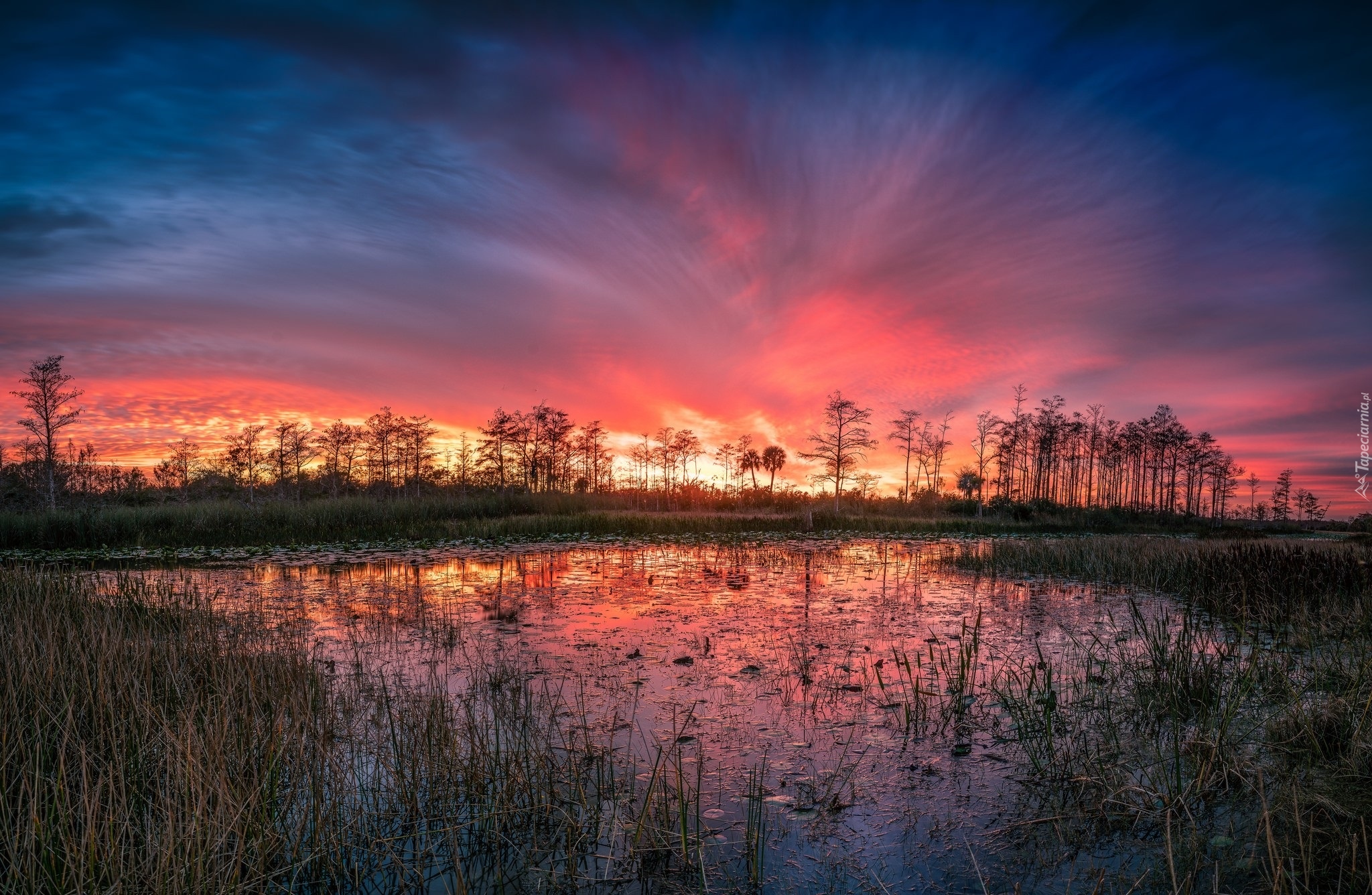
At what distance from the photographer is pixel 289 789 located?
4.37 meters

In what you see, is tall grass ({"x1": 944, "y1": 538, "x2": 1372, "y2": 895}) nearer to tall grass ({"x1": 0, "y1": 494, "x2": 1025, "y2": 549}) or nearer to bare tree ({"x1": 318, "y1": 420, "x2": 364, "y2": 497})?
tall grass ({"x1": 0, "y1": 494, "x2": 1025, "y2": 549})

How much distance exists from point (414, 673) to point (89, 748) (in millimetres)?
3205

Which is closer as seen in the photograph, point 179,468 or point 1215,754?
point 1215,754

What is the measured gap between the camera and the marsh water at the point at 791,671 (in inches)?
160

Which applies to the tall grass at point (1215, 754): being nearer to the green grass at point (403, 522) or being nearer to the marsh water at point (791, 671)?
the marsh water at point (791, 671)

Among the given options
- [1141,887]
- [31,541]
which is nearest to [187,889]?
[1141,887]

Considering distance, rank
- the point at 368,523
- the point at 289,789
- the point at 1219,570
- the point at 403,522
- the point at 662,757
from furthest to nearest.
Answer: the point at 403,522
the point at 368,523
the point at 1219,570
the point at 662,757
the point at 289,789

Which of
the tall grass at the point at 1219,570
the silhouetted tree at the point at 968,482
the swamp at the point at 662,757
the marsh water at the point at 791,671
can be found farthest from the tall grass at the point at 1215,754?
the silhouetted tree at the point at 968,482

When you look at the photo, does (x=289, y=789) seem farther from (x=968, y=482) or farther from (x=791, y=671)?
(x=968, y=482)

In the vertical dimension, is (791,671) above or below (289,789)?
below

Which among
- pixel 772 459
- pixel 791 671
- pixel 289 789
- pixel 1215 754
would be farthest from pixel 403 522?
pixel 772 459

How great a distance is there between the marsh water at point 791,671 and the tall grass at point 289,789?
0.33m

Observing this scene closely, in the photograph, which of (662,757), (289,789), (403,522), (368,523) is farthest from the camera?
(403,522)

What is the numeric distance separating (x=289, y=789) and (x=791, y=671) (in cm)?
544
